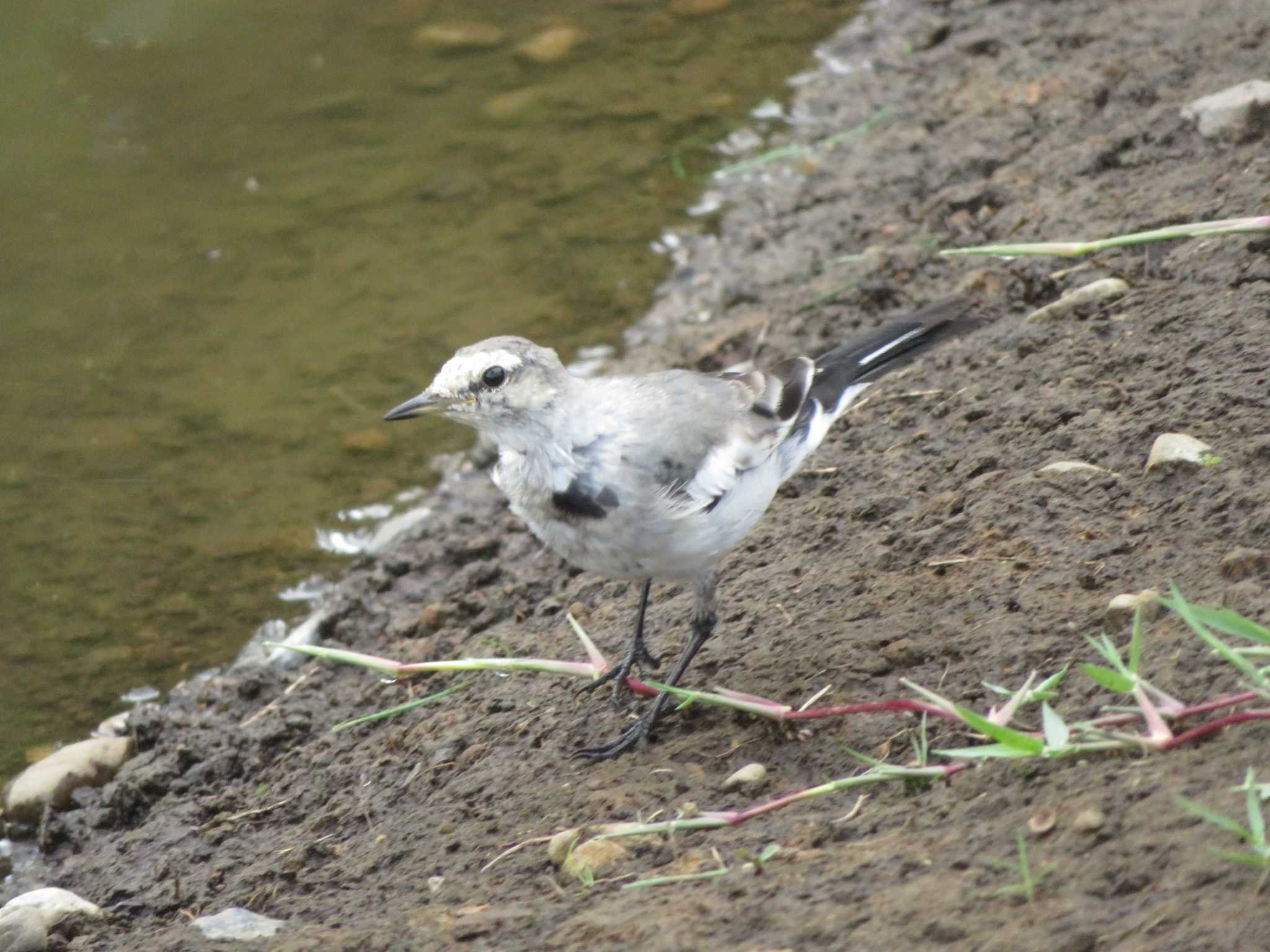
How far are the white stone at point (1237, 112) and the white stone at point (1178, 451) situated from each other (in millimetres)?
2345

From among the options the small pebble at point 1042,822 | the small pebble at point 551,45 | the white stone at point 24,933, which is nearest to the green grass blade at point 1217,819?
the small pebble at point 1042,822

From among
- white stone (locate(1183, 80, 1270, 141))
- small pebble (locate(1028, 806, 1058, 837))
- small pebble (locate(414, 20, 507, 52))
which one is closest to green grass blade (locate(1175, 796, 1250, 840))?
small pebble (locate(1028, 806, 1058, 837))

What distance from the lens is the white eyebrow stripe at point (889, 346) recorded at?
15.6 ft

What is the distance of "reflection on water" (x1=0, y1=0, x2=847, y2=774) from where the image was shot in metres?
6.46

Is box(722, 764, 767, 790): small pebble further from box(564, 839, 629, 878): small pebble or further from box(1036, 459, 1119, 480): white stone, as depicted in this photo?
box(1036, 459, 1119, 480): white stone

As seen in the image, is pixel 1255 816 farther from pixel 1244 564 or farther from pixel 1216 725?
pixel 1244 564

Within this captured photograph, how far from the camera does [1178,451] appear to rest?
4.11 m

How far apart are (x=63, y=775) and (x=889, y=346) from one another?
332 centimetres

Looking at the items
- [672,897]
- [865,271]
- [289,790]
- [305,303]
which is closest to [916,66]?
[865,271]

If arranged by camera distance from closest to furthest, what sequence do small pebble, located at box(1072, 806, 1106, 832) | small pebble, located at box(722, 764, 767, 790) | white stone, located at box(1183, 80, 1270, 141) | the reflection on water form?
small pebble, located at box(1072, 806, 1106, 832) → small pebble, located at box(722, 764, 767, 790) → white stone, located at box(1183, 80, 1270, 141) → the reflection on water

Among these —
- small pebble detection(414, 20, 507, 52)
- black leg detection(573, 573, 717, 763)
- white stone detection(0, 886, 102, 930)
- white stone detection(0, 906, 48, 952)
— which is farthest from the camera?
small pebble detection(414, 20, 507, 52)

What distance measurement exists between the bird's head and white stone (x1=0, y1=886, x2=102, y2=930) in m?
1.65

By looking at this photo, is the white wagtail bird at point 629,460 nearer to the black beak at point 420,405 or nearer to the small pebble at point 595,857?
the black beak at point 420,405

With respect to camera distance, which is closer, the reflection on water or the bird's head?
the bird's head
